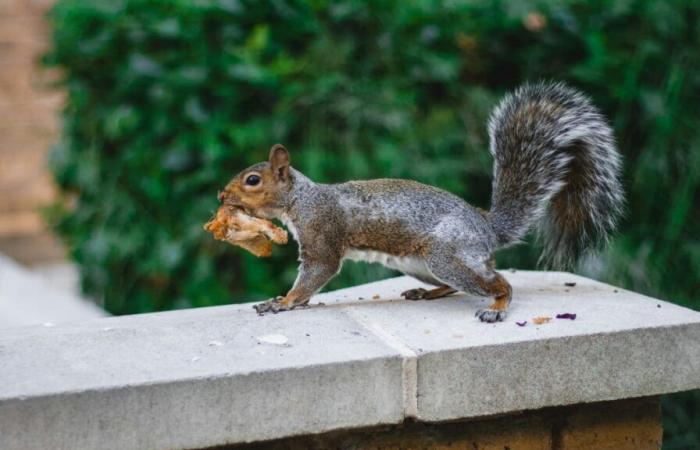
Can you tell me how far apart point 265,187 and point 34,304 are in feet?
7.14

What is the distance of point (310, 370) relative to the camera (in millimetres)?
1635

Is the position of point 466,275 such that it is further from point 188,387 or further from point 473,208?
point 188,387

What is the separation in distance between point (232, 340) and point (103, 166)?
7.09 feet

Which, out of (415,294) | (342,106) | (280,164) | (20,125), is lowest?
(415,294)

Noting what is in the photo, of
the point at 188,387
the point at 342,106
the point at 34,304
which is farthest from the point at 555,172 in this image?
the point at 34,304

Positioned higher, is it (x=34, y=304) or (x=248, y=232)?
(x=248, y=232)

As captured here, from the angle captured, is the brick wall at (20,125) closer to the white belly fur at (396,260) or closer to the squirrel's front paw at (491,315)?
the white belly fur at (396,260)

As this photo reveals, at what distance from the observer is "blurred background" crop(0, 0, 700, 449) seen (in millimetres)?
3377

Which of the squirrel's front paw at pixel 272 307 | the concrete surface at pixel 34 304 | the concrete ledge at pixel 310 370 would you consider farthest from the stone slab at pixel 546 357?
the concrete surface at pixel 34 304

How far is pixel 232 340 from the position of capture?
6.10ft

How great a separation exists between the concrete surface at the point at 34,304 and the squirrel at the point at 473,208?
61.7 inches

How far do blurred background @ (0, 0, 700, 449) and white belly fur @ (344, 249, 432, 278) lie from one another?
1071mm

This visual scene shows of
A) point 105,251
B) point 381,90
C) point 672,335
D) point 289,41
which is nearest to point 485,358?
point 672,335

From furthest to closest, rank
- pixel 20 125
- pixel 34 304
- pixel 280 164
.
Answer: pixel 20 125 < pixel 34 304 < pixel 280 164
